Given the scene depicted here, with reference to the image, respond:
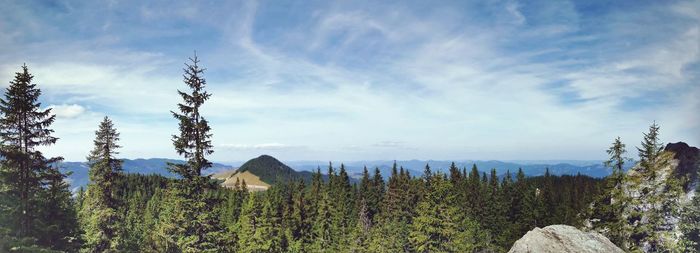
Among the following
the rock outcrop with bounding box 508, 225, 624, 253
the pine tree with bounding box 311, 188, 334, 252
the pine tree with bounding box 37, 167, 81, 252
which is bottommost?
the pine tree with bounding box 311, 188, 334, 252

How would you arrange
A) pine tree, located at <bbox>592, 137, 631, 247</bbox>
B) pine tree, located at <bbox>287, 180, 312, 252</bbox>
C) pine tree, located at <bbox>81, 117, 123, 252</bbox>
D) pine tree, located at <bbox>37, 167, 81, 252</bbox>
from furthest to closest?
pine tree, located at <bbox>287, 180, 312, 252</bbox> → pine tree, located at <bbox>81, 117, 123, 252</bbox> → pine tree, located at <bbox>592, 137, 631, 247</bbox> → pine tree, located at <bbox>37, 167, 81, 252</bbox>

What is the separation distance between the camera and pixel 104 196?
3328 centimetres

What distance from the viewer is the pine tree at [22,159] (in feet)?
72.8

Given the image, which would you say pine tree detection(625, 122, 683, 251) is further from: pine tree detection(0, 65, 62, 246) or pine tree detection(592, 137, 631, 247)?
pine tree detection(0, 65, 62, 246)

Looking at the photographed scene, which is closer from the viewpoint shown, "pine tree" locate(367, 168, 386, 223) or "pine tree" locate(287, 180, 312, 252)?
"pine tree" locate(287, 180, 312, 252)

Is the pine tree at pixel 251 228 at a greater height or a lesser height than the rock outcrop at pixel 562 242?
lesser

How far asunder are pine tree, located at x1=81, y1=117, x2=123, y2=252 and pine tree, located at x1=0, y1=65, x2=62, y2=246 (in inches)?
383

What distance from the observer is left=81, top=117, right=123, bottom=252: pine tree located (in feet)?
108

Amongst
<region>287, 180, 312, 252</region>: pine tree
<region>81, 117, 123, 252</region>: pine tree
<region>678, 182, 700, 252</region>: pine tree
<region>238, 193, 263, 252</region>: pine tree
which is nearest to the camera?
<region>678, 182, 700, 252</region>: pine tree

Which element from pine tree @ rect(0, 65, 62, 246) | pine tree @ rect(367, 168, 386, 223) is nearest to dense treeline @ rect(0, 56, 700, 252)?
pine tree @ rect(0, 65, 62, 246)

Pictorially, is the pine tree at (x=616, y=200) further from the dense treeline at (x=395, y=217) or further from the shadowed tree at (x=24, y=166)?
the shadowed tree at (x=24, y=166)

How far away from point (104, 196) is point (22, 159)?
38.2 ft

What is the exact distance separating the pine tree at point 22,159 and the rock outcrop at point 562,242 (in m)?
26.8

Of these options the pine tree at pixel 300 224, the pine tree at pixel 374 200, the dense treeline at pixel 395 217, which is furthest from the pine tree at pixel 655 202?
the pine tree at pixel 374 200
